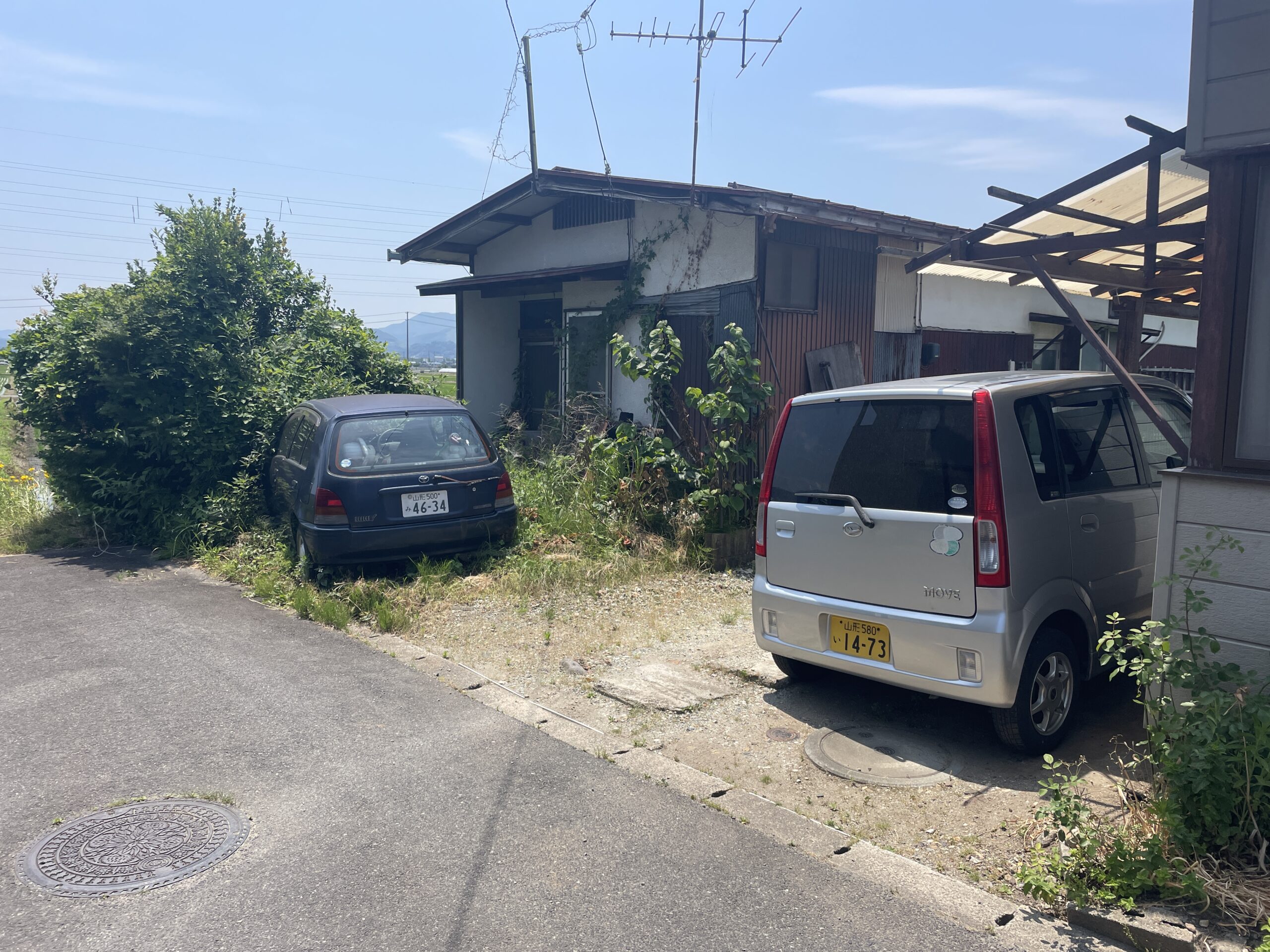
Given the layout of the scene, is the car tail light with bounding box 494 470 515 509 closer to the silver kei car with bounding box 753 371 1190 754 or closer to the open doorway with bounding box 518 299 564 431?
the silver kei car with bounding box 753 371 1190 754

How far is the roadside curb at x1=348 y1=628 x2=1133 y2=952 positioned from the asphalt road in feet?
0.25

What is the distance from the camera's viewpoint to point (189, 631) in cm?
628

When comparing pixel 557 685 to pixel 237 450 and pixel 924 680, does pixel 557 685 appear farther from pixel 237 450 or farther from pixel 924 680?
pixel 237 450

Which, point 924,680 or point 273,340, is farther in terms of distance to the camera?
point 273,340

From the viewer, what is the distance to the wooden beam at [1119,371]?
3.83m

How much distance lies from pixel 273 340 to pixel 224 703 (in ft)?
21.7

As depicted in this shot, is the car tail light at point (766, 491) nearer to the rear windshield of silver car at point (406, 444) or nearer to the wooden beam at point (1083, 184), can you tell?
the wooden beam at point (1083, 184)

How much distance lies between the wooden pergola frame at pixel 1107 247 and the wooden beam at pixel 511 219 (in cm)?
725

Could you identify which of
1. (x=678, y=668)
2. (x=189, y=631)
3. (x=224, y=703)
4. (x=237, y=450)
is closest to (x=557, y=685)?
(x=678, y=668)

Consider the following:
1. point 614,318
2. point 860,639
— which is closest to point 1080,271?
point 860,639

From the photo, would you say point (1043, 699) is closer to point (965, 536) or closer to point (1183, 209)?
point (965, 536)

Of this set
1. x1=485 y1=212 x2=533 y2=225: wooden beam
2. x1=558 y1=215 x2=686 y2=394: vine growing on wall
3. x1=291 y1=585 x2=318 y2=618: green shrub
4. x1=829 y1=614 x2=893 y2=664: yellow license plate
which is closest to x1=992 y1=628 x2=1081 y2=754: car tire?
x1=829 y1=614 x2=893 y2=664: yellow license plate

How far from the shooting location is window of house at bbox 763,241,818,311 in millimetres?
9398

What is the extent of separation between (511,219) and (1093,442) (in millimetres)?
9477
